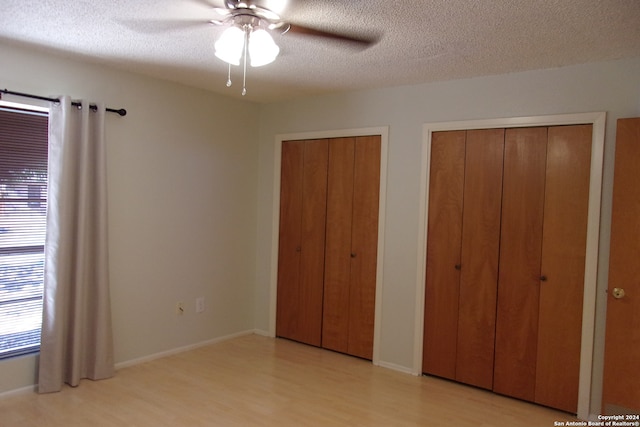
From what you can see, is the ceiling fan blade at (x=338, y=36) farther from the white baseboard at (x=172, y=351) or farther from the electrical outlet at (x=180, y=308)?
the white baseboard at (x=172, y=351)

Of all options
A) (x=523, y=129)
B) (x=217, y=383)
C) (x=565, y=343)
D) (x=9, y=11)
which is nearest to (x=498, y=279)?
(x=565, y=343)

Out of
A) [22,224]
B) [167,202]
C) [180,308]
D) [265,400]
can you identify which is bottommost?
[265,400]

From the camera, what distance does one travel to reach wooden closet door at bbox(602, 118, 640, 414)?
8.82ft

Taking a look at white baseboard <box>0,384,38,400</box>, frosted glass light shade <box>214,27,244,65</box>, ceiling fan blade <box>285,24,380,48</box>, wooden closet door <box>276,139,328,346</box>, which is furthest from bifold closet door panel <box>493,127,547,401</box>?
white baseboard <box>0,384,38,400</box>

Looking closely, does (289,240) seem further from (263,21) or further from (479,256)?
(263,21)

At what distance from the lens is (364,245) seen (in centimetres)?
402

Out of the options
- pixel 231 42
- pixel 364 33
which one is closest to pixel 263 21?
pixel 231 42

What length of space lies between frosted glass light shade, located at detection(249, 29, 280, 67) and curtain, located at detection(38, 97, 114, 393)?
158 centimetres

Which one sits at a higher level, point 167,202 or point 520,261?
point 167,202

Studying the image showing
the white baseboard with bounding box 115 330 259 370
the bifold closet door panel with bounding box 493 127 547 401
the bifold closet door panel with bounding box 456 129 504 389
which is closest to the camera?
the bifold closet door panel with bounding box 493 127 547 401

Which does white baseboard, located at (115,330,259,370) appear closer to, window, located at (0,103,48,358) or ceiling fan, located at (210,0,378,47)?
window, located at (0,103,48,358)

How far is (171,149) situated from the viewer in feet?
12.9

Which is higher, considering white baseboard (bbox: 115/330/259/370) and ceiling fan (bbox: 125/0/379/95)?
ceiling fan (bbox: 125/0/379/95)

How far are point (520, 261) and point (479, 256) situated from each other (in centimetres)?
28
